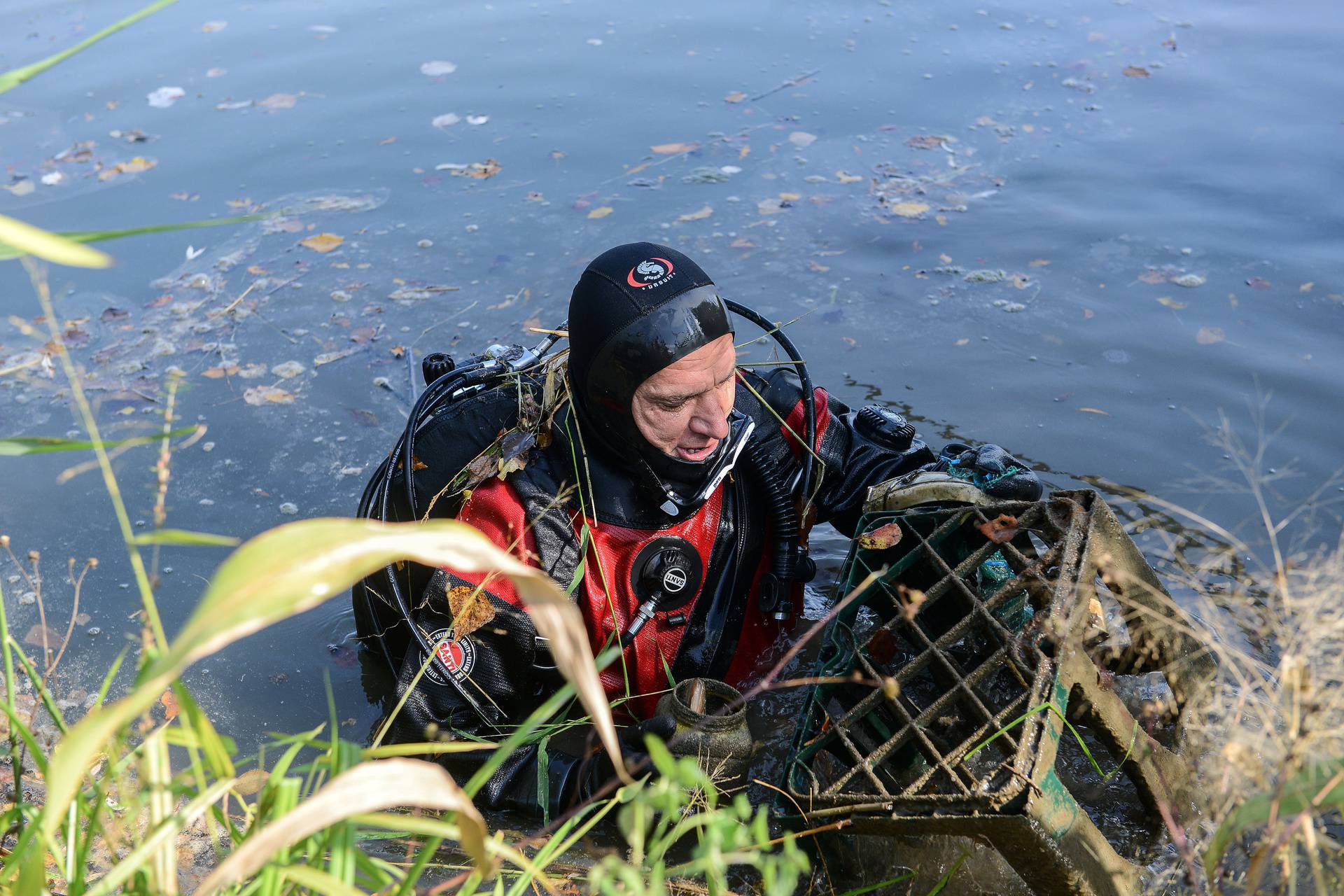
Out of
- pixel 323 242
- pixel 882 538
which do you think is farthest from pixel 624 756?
pixel 323 242

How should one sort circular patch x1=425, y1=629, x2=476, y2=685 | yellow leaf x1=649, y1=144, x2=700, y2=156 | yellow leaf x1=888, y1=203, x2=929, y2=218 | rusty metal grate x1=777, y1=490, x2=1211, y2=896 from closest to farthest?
rusty metal grate x1=777, y1=490, x2=1211, y2=896, circular patch x1=425, y1=629, x2=476, y2=685, yellow leaf x1=888, y1=203, x2=929, y2=218, yellow leaf x1=649, y1=144, x2=700, y2=156

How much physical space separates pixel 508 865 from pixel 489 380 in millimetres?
1483

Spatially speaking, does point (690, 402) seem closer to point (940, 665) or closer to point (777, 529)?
point (777, 529)

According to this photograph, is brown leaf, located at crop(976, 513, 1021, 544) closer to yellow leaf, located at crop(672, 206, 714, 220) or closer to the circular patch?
the circular patch

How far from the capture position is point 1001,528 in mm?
2744

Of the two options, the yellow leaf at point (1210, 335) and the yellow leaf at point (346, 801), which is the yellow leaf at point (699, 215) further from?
the yellow leaf at point (346, 801)

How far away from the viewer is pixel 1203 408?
4895 mm

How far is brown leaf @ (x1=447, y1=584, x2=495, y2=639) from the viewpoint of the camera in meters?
3.00

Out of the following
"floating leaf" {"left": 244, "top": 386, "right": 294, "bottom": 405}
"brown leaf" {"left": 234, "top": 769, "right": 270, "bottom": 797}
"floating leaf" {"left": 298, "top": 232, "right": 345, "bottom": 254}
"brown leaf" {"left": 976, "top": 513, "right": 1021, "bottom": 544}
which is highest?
"brown leaf" {"left": 976, "top": 513, "right": 1021, "bottom": 544}

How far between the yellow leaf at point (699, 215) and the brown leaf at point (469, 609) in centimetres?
397

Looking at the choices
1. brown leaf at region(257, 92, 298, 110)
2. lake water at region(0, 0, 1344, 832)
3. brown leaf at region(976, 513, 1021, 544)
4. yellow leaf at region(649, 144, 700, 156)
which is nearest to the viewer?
brown leaf at region(976, 513, 1021, 544)

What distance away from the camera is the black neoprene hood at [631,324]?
2.94 m

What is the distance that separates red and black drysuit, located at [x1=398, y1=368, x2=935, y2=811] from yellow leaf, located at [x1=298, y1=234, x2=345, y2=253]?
12.7 ft

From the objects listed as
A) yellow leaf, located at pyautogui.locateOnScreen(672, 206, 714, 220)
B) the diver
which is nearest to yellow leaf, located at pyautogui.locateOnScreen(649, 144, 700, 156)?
yellow leaf, located at pyautogui.locateOnScreen(672, 206, 714, 220)
